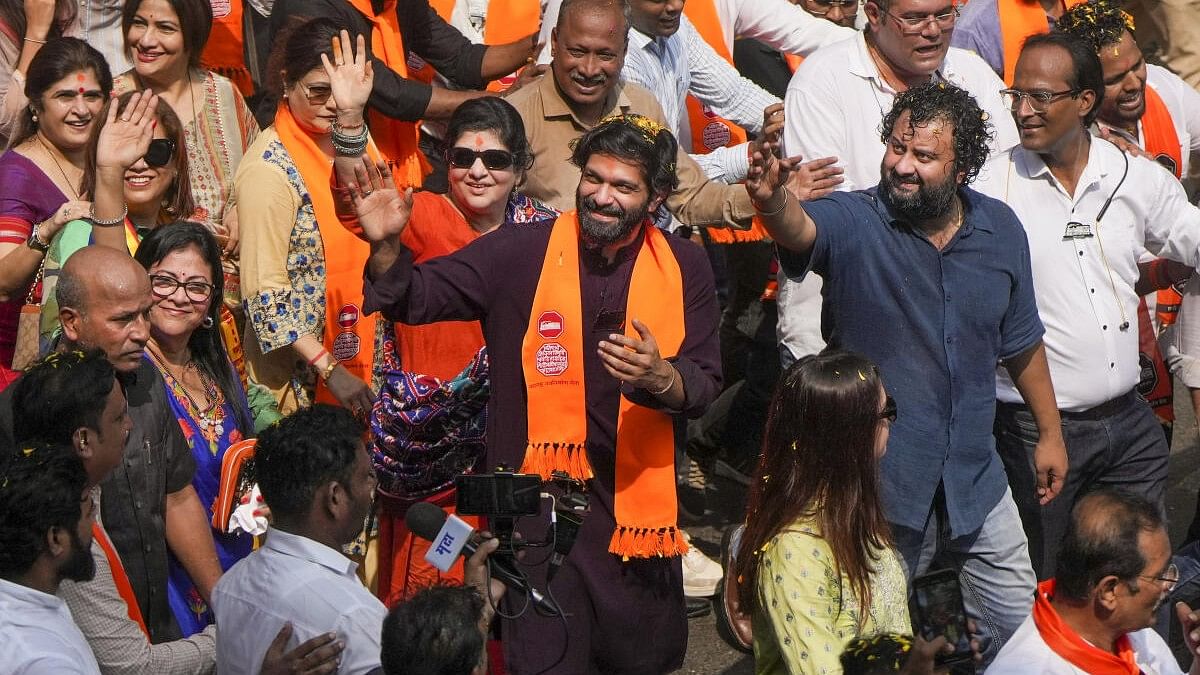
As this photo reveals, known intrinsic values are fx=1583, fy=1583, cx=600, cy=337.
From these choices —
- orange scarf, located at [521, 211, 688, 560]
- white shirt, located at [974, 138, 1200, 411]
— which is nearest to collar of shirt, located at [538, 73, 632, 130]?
orange scarf, located at [521, 211, 688, 560]

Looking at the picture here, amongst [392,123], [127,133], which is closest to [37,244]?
[127,133]

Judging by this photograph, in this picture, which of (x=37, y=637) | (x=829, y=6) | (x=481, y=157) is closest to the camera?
(x=37, y=637)

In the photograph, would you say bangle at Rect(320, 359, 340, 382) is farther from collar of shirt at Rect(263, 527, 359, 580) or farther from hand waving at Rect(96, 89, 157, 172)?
collar of shirt at Rect(263, 527, 359, 580)

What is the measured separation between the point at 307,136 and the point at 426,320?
1.33m

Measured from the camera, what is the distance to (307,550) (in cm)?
370

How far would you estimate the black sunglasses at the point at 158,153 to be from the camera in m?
5.49

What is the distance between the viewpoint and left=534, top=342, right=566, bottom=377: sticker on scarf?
4.64m

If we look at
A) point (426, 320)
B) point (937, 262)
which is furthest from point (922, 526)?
point (426, 320)

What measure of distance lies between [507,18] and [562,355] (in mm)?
3017

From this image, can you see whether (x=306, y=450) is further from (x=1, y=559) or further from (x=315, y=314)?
(x=315, y=314)

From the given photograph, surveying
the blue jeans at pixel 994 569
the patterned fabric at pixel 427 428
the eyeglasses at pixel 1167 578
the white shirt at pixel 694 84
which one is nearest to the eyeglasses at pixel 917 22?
the white shirt at pixel 694 84

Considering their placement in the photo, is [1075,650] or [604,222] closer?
[1075,650]

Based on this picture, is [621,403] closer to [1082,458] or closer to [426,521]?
[426,521]

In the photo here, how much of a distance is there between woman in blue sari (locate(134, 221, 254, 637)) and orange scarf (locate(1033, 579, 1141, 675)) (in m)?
2.34
